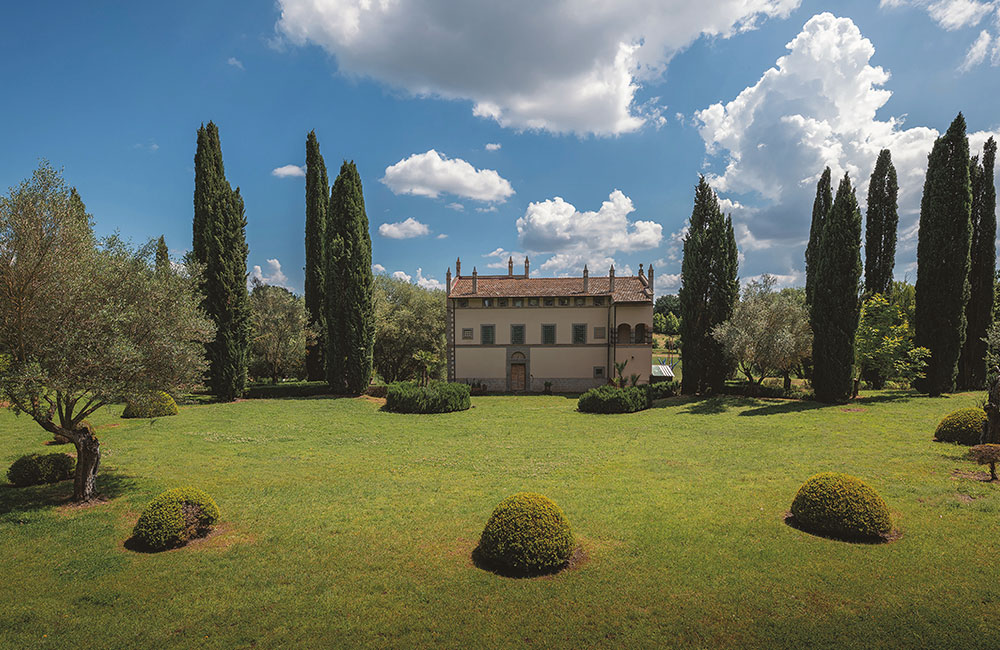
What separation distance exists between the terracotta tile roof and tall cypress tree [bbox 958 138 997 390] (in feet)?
62.1

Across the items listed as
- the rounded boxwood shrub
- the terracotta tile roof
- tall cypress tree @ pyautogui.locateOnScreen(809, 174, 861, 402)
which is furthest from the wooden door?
the rounded boxwood shrub

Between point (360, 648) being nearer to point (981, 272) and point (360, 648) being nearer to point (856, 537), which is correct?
point (856, 537)

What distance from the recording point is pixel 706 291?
31.1 m

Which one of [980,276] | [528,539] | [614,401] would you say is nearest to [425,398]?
[614,401]

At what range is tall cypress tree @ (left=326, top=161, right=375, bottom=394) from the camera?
32688mm

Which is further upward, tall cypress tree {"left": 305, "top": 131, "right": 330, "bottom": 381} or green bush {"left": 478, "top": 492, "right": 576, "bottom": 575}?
tall cypress tree {"left": 305, "top": 131, "right": 330, "bottom": 381}

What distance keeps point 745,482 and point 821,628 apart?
7.04m

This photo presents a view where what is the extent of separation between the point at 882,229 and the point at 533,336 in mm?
28199

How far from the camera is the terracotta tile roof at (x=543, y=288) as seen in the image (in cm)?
3862

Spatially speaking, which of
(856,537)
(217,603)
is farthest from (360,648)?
(856,537)

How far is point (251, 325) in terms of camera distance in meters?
31.9

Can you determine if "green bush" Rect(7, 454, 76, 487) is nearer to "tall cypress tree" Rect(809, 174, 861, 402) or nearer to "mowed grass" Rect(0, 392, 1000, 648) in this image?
"mowed grass" Rect(0, 392, 1000, 648)

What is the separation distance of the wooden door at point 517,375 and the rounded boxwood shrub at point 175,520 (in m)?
29.9

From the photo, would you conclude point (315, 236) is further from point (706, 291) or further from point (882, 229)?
point (882, 229)
